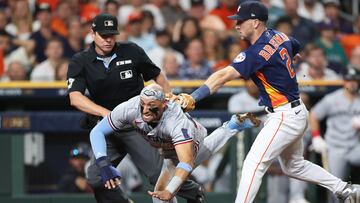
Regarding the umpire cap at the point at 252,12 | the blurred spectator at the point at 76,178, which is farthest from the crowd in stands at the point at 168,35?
the umpire cap at the point at 252,12

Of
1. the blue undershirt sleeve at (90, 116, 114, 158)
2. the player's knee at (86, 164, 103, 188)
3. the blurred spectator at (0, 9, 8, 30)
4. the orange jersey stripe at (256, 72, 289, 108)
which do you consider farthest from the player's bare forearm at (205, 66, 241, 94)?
the blurred spectator at (0, 9, 8, 30)

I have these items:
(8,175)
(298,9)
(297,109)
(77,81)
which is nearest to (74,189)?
(8,175)

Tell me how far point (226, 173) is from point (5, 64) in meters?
3.15

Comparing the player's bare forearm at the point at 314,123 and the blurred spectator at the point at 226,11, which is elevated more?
the blurred spectator at the point at 226,11

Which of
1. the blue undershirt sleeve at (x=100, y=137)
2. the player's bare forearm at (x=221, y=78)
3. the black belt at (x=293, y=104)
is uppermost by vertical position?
the player's bare forearm at (x=221, y=78)

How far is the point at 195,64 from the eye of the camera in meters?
12.0

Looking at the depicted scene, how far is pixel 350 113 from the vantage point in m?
11.2

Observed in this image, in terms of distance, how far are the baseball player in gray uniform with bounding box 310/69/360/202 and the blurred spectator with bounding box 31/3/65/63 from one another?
137 inches

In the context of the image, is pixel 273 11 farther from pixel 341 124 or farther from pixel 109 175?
pixel 109 175

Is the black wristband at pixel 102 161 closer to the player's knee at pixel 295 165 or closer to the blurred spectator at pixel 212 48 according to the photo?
the player's knee at pixel 295 165

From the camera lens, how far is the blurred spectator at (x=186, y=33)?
12.5 m

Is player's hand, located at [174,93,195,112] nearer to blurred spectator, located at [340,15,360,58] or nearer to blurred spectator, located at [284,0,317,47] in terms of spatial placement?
blurred spectator, located at [284,0,317,47]

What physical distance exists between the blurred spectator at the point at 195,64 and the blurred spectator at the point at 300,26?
4.83 feet

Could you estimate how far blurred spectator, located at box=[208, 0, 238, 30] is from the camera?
524 inches
